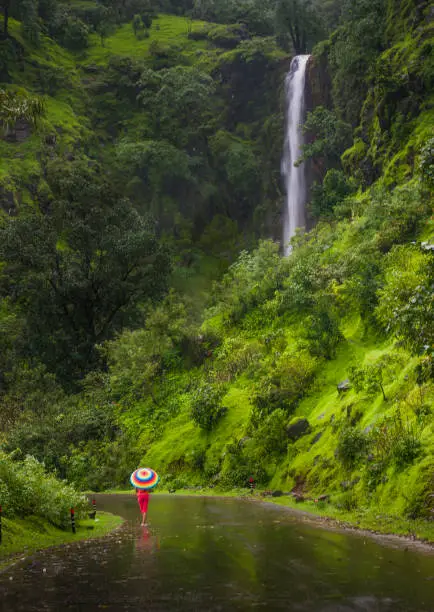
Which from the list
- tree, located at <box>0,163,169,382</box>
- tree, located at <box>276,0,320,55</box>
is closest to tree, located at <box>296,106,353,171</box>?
tree, located at <box>0,163,169,382</box>

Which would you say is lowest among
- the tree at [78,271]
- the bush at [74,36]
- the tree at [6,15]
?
the tree at [78,271]

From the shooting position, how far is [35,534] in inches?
567

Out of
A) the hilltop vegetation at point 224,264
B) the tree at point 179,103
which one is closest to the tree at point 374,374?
the hilltop vegetation at point 224,264

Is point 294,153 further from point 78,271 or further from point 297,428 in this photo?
point 297,428

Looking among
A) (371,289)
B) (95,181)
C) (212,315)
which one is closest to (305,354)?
(371,289)

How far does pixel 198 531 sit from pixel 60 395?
90.9 feet

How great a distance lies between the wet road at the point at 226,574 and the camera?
26.9 ft

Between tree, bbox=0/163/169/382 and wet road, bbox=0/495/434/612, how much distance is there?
101 feet

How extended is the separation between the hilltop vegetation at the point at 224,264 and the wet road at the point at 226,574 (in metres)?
3.87

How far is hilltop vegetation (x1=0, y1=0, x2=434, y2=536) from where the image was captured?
2211 cm

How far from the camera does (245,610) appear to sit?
7.80m

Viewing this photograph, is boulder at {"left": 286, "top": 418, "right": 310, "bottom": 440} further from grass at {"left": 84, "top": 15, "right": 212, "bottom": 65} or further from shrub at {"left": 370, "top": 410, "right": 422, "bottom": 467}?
grass at {"left": 84, "top": 15, "right": 212, "bottom": 65}

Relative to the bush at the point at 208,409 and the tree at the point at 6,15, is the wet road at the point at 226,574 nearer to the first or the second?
the bush at the point at 208,409

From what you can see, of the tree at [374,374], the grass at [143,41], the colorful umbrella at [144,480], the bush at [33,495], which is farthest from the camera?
the grass at [143,41]
